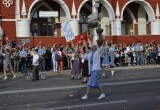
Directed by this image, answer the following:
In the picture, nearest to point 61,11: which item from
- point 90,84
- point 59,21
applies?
point 59,21

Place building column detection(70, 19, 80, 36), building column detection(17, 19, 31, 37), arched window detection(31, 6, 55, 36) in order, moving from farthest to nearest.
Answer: arched window detection(31, 6, 55, 36)
building column detection(70, 19, 80, 36)
building column detection(17, 19, 31, 37)

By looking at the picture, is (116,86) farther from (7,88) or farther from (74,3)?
(74,3)

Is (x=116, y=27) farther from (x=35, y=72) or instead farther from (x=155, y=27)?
(x=35, y=72)

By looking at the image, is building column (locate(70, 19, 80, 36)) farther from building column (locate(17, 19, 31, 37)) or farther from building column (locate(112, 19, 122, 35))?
building column (locate(17, 19, 31, 37))

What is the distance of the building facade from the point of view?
3297 cm

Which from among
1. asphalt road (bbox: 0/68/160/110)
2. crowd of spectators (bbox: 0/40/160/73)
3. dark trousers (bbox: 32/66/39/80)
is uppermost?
crowd of spectators (bbox: 0/40/160/73)

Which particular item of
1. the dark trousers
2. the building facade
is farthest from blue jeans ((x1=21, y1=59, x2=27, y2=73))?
the building facade

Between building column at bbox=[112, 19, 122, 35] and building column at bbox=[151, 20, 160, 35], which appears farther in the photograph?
building column at bbox=[151, 20, 160, 35]

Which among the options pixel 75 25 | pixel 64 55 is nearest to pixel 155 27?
pixel 75 25

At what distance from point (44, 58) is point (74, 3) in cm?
1003

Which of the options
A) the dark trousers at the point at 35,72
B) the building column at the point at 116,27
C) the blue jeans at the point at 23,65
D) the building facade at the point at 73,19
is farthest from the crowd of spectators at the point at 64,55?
the building column at the point at 116,27

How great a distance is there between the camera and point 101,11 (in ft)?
133

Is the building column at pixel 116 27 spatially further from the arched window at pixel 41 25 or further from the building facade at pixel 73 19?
the arched window at pixel 41 25

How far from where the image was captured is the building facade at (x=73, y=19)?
32969mm
